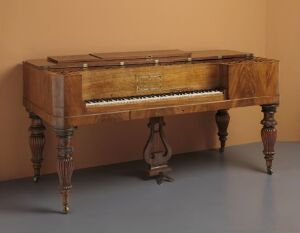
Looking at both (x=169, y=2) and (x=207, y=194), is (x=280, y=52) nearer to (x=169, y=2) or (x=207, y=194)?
(x=169, y=2)

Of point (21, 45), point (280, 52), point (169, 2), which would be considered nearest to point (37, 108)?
point (21, 45)

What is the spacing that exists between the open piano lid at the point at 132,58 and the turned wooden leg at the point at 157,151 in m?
0.42

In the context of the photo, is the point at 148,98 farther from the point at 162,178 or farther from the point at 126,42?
the point at 126,42

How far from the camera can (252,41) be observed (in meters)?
4.80

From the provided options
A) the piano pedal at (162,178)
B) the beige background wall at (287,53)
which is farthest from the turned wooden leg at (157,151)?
the beige background wall at (287,53)

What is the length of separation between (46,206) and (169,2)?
188cm

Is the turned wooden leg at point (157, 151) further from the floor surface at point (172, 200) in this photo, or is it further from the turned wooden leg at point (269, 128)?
the turned wooden leg at point (269, 128)

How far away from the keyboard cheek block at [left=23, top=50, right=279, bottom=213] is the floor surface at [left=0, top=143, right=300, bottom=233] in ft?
0.52

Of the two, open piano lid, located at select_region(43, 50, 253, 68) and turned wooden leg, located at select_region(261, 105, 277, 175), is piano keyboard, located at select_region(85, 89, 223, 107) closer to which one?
open piano lid, located at select_region(43, 50, 253, 68)

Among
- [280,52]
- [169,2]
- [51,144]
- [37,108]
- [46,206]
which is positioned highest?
[169,2]

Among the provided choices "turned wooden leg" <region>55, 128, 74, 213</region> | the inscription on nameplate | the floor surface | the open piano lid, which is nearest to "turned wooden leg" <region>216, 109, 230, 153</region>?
the floor surface

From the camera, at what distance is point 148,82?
3.62 metres

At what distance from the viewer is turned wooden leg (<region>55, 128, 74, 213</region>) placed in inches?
129

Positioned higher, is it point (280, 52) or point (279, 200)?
point (280, 52)
